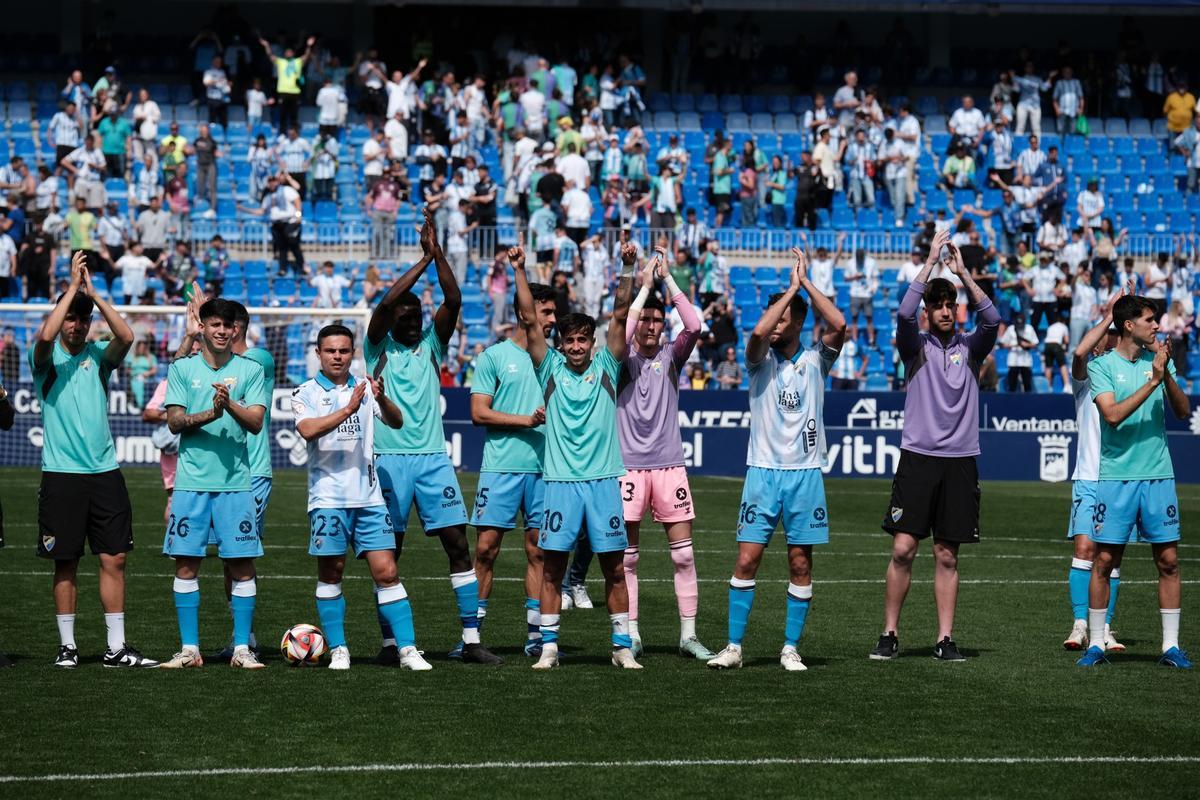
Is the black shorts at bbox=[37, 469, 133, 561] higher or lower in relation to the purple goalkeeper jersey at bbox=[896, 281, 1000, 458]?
lower

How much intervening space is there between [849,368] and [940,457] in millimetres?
19025

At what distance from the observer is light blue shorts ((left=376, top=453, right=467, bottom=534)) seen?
11156 mm

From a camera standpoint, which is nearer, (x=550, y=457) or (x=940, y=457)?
(x=550, y=457)

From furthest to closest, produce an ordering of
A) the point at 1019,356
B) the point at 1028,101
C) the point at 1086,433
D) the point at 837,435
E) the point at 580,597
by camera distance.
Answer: the point at 1028,101
the point at 1019,356
the point at 837,435
the point at 580,597
the point at 1086,433

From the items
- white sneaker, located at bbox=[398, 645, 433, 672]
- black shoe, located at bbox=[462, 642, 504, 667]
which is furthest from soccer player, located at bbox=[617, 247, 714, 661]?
white sneaker, located at bbox=[398, 645, 433, 672]

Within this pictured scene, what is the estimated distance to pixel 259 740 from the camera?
868cm

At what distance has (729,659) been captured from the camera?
35.6 ft

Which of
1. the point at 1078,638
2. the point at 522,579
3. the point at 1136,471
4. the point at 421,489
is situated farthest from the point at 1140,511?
the point at 522,579

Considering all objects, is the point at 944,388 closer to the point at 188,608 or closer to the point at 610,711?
the point at 610,711

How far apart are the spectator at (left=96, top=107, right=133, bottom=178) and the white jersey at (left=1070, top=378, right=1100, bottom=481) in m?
25.0

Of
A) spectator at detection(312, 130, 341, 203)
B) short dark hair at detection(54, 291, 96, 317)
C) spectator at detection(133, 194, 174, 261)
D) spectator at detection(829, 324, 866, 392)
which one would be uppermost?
spectator at detection(312, 130, 341, 203)

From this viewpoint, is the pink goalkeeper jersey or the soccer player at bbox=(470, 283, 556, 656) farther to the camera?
the soccer player at bbox=(470, 283, 556, 656)

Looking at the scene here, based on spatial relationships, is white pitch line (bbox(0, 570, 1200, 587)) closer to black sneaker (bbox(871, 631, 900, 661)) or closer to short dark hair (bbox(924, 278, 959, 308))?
black sneaker (bbox(871, 631, 900, 661))

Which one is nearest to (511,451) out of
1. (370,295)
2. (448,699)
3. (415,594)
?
(448,699)
